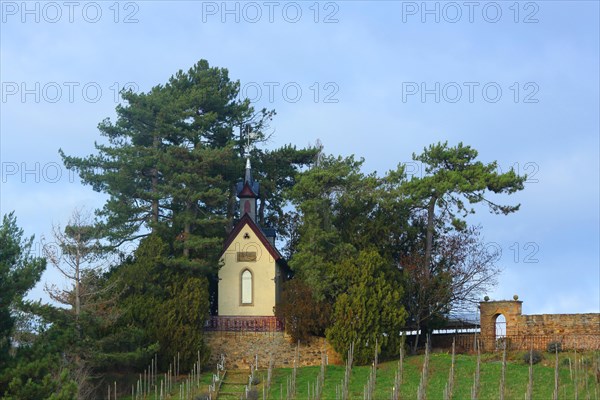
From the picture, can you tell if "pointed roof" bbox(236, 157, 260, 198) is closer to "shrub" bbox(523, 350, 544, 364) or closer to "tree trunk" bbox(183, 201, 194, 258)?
"tree trunk" bbox(183, 201, 194, 258)

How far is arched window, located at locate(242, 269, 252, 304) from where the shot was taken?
154ft

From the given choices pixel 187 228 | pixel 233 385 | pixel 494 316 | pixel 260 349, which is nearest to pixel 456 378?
pixel 494 316

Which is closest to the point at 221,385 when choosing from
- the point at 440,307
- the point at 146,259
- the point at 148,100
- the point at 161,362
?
the point at 161,362

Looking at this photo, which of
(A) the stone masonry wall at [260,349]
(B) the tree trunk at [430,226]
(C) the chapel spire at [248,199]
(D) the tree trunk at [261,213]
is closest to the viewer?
(A) the stone masonry wall at [260,349]

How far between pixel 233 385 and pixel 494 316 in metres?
9.81

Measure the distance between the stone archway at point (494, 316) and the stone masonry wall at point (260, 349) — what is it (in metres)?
5.55

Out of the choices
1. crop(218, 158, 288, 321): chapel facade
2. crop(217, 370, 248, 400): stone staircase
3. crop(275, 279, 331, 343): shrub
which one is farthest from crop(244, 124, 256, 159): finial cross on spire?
crop(217, 370, 248, 400): stone staircase

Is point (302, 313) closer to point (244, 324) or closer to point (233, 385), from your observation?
point (244, 324)

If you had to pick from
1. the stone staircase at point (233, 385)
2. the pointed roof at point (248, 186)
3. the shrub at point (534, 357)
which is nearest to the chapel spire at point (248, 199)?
the pointed roof at point (248, 186)

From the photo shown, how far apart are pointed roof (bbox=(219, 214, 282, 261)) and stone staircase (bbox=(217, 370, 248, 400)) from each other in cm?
501

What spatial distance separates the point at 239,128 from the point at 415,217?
29.0 ft

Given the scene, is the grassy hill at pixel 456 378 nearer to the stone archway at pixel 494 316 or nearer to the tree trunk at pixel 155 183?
the stone archway at pixel 494 316

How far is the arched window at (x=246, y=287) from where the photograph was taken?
46.9m

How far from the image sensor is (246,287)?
47062 millimetres
